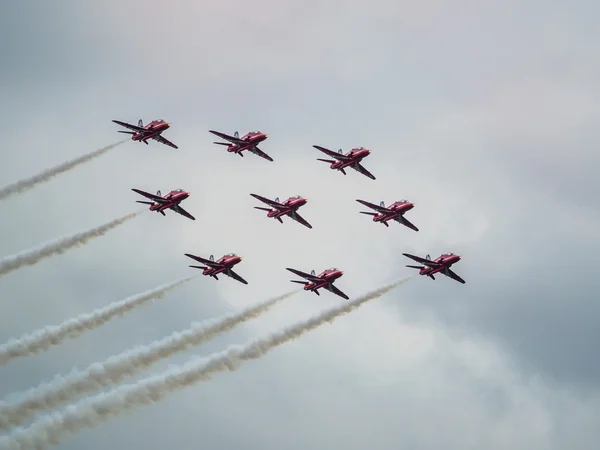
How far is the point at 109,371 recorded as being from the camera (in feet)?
534

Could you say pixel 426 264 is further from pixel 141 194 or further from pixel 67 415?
pixel 67 415

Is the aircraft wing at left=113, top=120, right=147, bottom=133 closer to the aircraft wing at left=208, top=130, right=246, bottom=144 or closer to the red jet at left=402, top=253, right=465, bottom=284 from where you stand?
the aircraft wing at left=208, top=130, right=246, bottom=144

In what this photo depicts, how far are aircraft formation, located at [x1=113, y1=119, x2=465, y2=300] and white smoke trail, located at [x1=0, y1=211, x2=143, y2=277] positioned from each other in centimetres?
537

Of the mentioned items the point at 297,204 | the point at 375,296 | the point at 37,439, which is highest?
the point at 297,204

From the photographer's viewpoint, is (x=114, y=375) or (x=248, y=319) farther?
(x=248, y=319)

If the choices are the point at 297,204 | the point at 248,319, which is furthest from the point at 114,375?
the point at 297,204

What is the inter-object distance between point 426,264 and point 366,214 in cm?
938

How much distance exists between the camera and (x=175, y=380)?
165 m

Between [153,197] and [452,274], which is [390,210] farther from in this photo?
[153,197]

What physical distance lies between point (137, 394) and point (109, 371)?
404 cm

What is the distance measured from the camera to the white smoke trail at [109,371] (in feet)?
515

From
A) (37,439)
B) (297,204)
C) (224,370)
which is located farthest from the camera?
(297,204)

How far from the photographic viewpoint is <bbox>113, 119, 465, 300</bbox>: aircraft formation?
175875 millimetres

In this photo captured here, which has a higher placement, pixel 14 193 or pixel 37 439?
pixel 14 193
